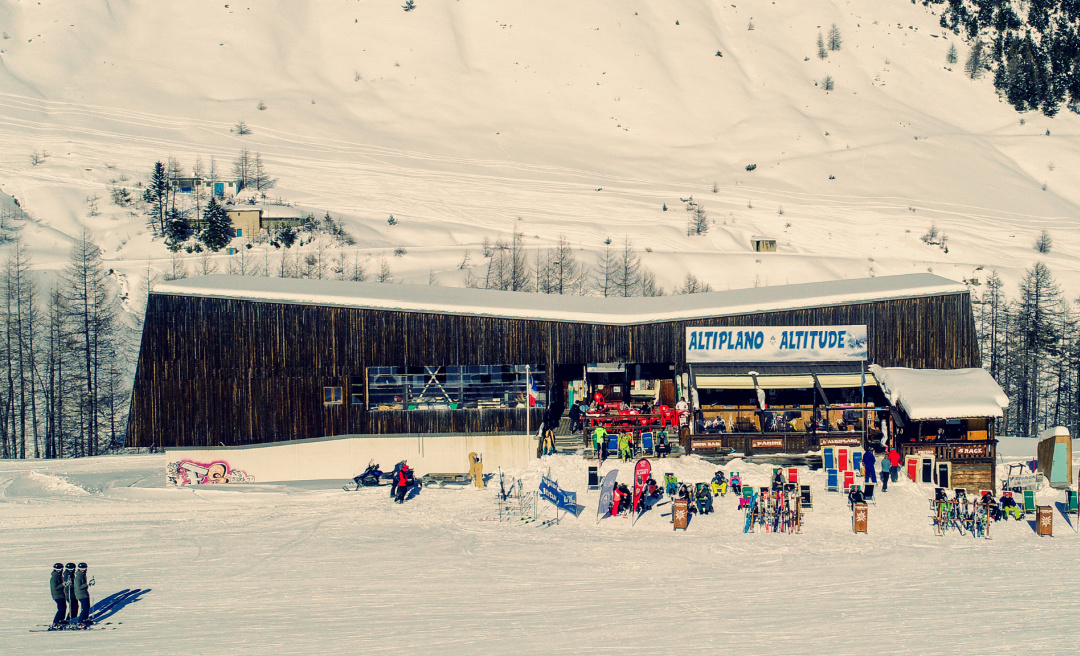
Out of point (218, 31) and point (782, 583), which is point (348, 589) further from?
point (218, 31)

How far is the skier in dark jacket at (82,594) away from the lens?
64.0 feet

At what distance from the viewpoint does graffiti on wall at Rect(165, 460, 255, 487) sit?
3191 cm

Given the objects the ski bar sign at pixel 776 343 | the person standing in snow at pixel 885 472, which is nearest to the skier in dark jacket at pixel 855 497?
the person standing in snow at pixel 885 472

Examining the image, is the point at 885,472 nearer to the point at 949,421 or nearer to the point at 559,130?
the point at 949,421

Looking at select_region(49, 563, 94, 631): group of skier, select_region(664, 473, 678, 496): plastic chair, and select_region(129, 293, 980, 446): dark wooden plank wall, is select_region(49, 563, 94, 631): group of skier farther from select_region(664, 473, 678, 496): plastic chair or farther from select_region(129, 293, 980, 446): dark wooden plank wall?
select_region(664, 473, 678, 496): plastic chair

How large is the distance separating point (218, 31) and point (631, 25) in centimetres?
5081

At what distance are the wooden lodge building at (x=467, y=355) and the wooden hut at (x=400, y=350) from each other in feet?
0.15

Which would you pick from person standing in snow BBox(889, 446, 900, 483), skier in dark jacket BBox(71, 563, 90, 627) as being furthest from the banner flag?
skier in dark jacket BBox(71, 563, 90, 627)

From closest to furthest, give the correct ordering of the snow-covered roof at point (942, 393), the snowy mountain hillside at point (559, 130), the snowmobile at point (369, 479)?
the snow-covered roof at point (942, 393)
the snowmobile at point (369, 479)
the snowy mountain hillside at point (559, 130)

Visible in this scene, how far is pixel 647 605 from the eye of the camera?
2034cm

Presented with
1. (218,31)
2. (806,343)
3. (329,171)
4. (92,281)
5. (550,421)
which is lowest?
(550,421)

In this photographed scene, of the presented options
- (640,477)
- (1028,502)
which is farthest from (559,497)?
(1028,502)

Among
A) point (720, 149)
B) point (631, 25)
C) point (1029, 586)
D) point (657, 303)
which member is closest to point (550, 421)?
point (657, 303)

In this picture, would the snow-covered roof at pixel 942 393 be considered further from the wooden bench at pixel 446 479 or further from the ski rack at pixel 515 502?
the wooden bench at pixel 446 479
